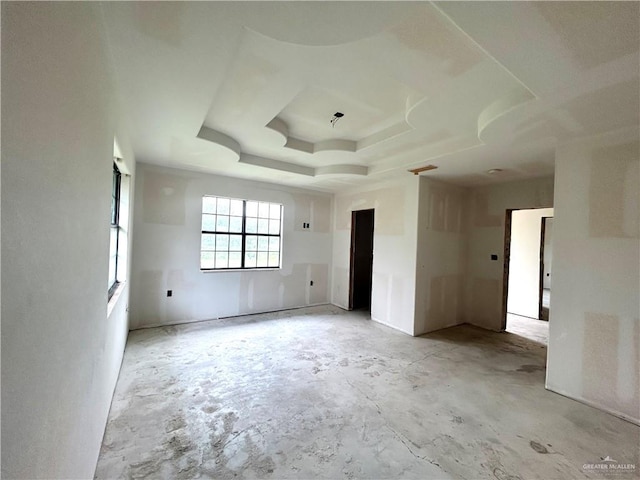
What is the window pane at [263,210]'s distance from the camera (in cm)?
528

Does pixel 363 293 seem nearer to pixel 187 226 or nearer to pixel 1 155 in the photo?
pixel 187 226

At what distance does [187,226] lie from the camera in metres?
4.43

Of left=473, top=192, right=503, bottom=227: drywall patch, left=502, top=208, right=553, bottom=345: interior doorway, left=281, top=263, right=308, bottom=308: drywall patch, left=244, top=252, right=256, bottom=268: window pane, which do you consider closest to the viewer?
left=473, top=192, right=503, bottom=227: drywall patch

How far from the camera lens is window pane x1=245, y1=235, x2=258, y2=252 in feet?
16.9

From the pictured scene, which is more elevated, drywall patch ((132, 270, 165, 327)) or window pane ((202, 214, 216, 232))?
window pane ((202, 214, 216, 232))

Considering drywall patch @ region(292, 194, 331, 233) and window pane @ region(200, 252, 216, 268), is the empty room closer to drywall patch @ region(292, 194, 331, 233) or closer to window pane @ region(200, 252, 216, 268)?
window pane @ region(200, 252, 216, 268)

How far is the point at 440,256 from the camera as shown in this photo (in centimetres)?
459

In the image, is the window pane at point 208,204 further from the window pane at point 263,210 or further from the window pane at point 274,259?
the window pane at point 274,259

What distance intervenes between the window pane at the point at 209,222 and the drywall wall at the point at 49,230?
330cm

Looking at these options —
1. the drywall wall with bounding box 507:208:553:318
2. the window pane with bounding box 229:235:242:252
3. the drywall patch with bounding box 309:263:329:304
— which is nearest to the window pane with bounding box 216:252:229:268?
the window pane with bounding box 229:235:242:252

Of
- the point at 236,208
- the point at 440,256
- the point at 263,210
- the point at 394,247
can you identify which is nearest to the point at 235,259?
the point at 236,208

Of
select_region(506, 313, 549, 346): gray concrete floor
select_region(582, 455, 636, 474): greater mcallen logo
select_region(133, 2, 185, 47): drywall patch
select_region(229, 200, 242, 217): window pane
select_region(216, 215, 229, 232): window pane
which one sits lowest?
select_region(582, 455, 636, 474): greater mcallen logo

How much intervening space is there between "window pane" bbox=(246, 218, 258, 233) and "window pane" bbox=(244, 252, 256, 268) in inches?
17.7

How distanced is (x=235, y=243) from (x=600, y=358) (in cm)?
503
